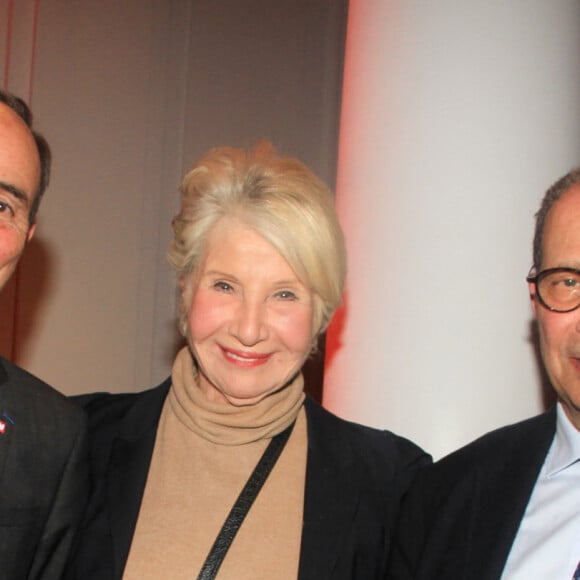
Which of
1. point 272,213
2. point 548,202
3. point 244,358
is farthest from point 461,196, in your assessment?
point 244,358

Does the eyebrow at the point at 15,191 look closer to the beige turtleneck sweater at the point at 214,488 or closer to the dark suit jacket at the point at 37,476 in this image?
the dark suit jacket at the point at 37,476

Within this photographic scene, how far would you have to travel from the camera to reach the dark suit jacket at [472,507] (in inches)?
93.0

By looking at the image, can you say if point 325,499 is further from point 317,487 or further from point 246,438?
point 246,438

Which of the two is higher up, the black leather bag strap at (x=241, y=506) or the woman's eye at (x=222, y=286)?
the woman's eye at (x=222, y=286)

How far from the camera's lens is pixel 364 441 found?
286 cm

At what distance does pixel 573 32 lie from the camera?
9.93 feet

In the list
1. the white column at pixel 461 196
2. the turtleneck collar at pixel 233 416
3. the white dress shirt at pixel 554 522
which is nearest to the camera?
the white dress shirt at pixel 554 522

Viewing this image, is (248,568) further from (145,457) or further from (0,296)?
(0,296)

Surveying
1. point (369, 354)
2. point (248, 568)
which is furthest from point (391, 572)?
point (369, 354)

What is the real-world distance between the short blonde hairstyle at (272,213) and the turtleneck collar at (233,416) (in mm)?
253

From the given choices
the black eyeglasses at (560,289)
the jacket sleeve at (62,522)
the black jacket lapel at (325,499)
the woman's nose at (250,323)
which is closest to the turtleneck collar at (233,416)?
the black jacket lapel at (325,499)

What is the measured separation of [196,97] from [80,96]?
936 mm

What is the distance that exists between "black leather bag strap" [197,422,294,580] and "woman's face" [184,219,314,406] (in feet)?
0.53

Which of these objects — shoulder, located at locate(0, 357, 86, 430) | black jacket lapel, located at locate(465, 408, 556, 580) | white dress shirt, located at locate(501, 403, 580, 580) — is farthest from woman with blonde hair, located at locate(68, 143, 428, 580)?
white dress shirt, located at locate(501, 403, 580, 580)
